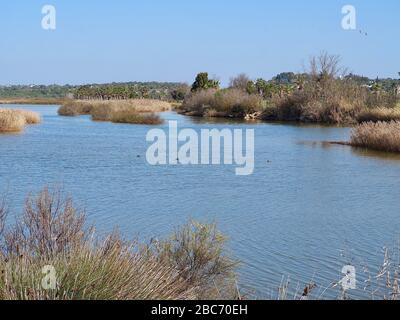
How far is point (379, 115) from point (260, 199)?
26.5 m

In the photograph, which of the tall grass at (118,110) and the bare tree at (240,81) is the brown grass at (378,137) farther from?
the bare tree at (240,81)

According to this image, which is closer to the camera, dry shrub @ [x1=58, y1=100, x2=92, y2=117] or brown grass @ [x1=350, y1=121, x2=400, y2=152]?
brown grass @ [x1=350, y1=121, x2=400, y2=152]

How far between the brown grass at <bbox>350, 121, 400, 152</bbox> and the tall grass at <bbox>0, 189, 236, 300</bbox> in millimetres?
19050

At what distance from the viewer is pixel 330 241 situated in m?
10.5

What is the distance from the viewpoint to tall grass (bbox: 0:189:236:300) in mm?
5047

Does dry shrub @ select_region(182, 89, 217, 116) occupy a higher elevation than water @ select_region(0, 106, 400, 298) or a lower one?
higher

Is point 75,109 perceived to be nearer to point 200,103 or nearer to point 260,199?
point 200,103

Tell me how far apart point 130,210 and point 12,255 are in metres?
6.80

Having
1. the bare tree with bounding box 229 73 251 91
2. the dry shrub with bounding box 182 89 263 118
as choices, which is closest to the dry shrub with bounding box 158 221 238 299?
the dry shrub with bounding box 182 89 263 118

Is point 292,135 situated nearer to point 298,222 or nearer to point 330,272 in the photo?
point 298,222

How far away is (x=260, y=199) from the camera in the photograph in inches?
563

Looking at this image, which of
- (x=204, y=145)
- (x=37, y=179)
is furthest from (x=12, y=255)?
(x=204, y=145)
